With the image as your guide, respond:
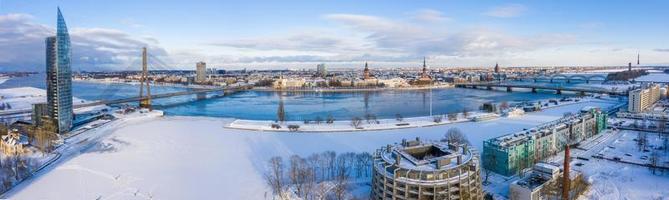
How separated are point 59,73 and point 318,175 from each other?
6.26 metres

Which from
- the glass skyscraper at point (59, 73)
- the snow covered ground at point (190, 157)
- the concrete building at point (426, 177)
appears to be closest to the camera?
the concrete building at point (426, 177)

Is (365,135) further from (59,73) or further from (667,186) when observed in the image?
(59,73)

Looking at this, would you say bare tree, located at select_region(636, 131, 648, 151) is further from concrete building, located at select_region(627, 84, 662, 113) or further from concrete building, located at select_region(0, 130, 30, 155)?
concrete building, located at select_region(0, 130, 30, 155)

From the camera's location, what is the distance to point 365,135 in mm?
8141

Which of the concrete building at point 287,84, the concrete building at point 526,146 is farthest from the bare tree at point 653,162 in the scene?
the concrete building at point 287,84

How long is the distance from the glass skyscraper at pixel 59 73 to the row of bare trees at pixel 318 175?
17.0 ft

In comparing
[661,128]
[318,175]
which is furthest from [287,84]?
[318,175]

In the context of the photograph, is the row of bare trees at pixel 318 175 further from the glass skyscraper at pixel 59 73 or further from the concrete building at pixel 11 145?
the glass skyscraper at pixel 59 73

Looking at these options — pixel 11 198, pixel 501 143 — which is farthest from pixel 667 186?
pixel 11 198

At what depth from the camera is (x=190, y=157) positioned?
6.35 meters

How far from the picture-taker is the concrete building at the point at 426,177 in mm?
3828

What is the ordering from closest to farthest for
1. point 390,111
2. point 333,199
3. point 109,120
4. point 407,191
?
point 407,191, point 333,199, point 109,120, point 390,111

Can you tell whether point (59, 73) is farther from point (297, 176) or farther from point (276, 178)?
point (297, 176)

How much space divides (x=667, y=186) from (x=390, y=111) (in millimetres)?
8331
